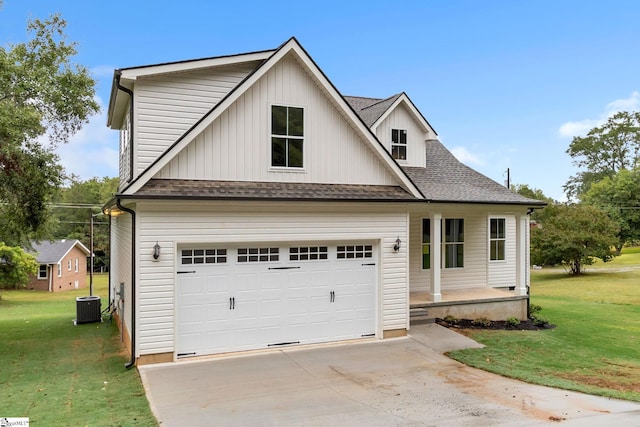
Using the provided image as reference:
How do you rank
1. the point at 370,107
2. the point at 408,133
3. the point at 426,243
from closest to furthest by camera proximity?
the point at 426,243 → the point at 408,133 → the point at 370,107

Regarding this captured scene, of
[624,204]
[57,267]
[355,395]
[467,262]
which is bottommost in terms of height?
[57,267]

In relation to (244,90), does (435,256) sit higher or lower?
lower

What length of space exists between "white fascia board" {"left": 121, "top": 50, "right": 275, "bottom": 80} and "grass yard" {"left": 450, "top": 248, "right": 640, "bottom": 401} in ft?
27.7

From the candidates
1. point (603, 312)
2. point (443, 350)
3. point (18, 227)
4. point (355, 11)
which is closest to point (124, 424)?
point (443, 350)

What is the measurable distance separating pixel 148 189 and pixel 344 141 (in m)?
4.61

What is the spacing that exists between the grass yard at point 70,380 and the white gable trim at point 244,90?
346 cm

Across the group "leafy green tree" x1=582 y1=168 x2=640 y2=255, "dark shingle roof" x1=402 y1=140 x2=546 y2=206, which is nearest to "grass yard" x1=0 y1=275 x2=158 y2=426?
"dark shingle roof" x1=402 y1=140 x2=546 y2=206

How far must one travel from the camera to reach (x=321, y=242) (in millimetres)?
10516

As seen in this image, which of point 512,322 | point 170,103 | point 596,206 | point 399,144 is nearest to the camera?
point 170,103

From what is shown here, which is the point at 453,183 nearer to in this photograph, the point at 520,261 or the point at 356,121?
the point at 520,261

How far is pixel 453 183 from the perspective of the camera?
49.4 feet

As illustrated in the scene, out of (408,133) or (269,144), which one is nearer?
(269,144)

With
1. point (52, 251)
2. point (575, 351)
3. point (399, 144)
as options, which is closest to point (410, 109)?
point (399, 144)

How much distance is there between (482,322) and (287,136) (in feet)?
26.5
